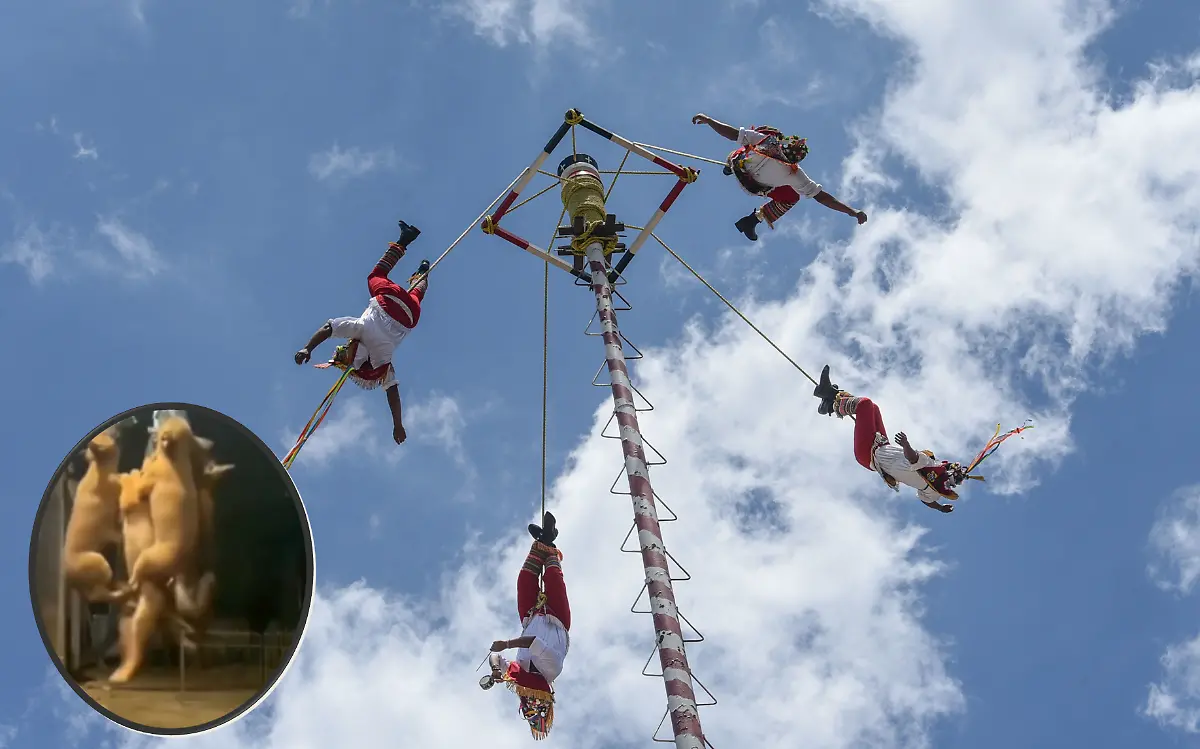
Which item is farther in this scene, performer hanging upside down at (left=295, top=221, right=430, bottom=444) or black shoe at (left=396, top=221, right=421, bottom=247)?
black shoe at (left=396, top=221, right=421, bottom=247)

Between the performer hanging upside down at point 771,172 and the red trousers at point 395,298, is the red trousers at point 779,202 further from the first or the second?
the red trousers at point 395,298

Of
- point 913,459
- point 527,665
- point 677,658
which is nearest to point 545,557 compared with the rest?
point 527,665

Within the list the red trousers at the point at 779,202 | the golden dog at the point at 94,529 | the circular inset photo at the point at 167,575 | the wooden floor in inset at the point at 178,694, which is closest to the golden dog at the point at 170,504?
the circular inset photo at the point at 167,575

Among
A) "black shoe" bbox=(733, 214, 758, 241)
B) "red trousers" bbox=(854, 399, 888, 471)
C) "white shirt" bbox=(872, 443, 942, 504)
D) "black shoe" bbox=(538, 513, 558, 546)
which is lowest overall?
"black shoe" bbox=(538, 513, 558, 546)

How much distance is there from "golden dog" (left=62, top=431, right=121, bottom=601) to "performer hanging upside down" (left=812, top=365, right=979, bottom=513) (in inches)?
378

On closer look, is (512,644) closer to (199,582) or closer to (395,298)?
(395,298)

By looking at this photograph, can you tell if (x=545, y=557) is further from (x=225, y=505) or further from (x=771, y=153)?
(x=225, y=505)

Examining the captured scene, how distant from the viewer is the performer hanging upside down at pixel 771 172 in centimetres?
1434

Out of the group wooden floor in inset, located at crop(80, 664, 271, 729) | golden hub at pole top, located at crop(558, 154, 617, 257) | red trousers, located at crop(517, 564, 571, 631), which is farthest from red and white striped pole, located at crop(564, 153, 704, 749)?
wooden floor in inset, located at crop(80, 664, 271, 729)

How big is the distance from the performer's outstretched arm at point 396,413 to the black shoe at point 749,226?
5.62m

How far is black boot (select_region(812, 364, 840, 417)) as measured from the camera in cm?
1373

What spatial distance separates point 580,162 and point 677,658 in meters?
8.99

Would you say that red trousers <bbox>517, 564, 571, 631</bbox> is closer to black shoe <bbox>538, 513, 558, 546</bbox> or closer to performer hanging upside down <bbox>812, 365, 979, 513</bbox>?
black shoe <bbox>538, 513, 558, 546</bbox>

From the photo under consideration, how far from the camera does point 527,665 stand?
12.1 m
